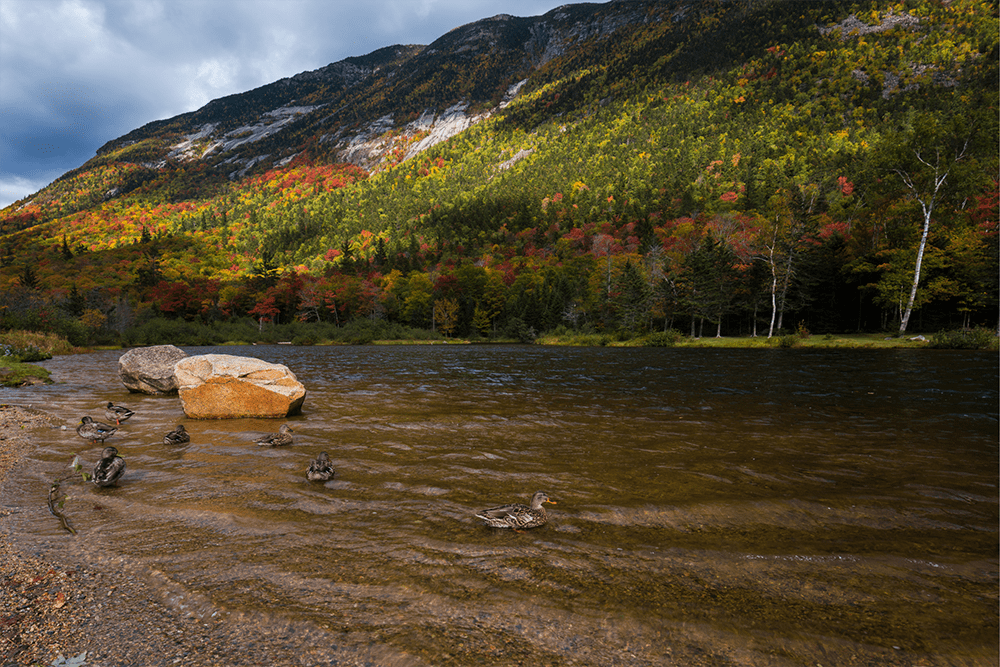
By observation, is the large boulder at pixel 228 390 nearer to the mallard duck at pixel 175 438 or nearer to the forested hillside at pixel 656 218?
the mallard duck at pixel 175 438

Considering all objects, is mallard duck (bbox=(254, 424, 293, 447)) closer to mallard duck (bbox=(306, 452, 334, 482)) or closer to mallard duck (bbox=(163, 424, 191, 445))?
mallard duck (bbox=(163, 424, 191, 445))

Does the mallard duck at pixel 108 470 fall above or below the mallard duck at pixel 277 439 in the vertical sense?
above

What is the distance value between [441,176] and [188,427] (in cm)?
16990

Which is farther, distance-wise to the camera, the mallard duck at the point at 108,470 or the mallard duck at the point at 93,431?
the mallard duck at the point at 93,431

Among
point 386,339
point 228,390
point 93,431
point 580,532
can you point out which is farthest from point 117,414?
point 386,339

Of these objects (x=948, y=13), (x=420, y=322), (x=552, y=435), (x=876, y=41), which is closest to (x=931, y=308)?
(x=552, y=435)

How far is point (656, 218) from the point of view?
315ft

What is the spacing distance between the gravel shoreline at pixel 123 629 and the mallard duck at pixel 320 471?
292cm

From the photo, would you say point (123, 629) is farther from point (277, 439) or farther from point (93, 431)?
point (93, 431)

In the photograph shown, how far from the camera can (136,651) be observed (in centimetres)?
315

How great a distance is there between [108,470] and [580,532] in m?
8.12

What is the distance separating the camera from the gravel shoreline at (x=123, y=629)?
10.2 ft

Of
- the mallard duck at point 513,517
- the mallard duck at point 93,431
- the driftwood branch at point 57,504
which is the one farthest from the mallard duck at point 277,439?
the mallard duck at point 513,517

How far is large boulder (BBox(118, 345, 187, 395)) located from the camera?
55.7ft
